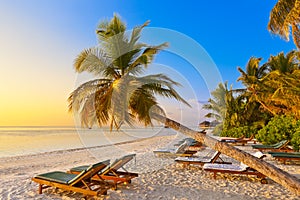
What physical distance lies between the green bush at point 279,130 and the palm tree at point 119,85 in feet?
31.7

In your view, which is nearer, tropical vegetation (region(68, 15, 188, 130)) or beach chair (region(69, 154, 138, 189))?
beach chair (region(69, 154, 138, 189))

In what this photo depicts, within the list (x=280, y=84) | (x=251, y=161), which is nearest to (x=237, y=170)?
(x=251, y=161)

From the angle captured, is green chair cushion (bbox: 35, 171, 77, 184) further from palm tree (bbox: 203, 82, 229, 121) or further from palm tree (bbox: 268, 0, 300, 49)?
palm tree (bbox: 203, 82, 229, 121)

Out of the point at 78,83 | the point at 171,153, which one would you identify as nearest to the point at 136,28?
the point at 78,83

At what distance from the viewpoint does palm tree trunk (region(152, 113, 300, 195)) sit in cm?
324

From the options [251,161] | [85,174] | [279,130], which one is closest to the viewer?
[251,161]

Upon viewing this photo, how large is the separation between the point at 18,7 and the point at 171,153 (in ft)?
24.9

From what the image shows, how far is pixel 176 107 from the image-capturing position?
21.1ft

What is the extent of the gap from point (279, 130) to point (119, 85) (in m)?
11.1

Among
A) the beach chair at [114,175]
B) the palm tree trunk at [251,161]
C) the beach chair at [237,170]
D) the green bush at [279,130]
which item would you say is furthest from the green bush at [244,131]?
the palm tree trunk at [251,161]

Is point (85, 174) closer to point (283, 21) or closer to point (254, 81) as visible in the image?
point (283, 21)

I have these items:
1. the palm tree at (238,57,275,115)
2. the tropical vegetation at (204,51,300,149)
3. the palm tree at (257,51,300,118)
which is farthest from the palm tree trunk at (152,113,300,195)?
the palm tree at (238,57,275,115)

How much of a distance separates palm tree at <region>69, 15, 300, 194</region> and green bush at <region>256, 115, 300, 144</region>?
31.7ft

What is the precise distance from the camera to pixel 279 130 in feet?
42.0
